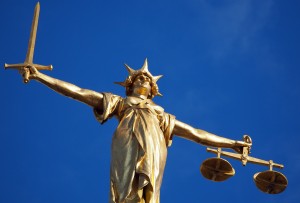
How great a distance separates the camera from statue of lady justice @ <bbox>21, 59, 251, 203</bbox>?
16203mm

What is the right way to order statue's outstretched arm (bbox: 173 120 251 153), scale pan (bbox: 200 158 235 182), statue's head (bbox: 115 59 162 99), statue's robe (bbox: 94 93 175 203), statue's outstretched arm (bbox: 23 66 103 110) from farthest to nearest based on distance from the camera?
statue's head (bbox: 115 59 162 99) < statue's outstretched arm (bbox: 173 120 251 153) < scale pan (bbox: 200 158 235 182) < statue's outstretched arm (bbox: 23 66 103 110) < statue's robe (bbox: 94 93 175 203)

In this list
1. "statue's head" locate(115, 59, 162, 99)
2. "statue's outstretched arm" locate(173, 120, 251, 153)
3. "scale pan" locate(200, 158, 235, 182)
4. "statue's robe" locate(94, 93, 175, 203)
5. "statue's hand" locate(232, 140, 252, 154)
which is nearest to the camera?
"statue's robe" locate(94, 93, 175, 203)

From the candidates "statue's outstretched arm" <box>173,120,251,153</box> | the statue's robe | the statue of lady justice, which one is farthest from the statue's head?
"statue's outstretched arm" <box>173,120,251,153</box>

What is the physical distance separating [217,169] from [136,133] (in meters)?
1.89

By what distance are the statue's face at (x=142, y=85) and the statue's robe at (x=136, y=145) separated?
0.28m

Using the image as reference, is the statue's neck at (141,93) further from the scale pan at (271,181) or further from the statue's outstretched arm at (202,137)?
the scale pan at (271,181)

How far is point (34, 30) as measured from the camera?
55.8ft

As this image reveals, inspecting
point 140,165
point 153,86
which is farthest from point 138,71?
point 140,165

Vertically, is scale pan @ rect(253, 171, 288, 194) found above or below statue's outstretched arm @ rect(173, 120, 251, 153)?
below

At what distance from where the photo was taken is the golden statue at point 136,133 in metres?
16.2

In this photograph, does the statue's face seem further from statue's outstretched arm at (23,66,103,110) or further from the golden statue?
statue's outstretched arm at (23,66,103,110)

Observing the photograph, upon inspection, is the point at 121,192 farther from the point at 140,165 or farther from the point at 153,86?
the point at 153,86

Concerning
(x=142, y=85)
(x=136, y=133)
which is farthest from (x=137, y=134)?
(x=142, y=85)

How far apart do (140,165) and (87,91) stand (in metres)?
2.17
